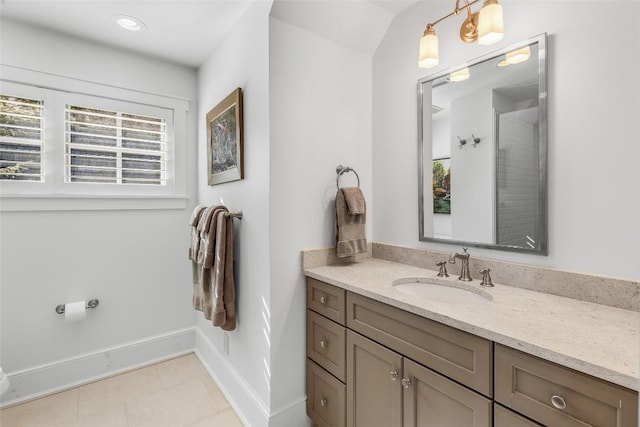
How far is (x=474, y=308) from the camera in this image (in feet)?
3.53

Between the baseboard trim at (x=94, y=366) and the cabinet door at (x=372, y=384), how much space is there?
5.63ft

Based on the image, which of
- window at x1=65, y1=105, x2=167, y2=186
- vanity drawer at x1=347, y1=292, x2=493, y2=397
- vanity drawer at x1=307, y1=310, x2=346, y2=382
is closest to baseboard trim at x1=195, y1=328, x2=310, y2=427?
vanity drawer at x1=307, y1=310, x2=346, y2=382

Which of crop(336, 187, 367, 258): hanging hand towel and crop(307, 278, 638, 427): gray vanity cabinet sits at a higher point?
crop(336, 187, 367, 258): hanging hand towel

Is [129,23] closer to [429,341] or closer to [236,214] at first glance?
[236,214]

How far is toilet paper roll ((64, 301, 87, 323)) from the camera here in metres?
2.03

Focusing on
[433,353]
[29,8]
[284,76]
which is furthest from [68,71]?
[433,353]

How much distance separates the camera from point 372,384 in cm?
131

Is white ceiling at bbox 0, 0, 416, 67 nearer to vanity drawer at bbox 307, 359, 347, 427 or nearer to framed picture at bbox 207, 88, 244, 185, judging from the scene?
framed picture at bbox 207, 88, 244, 185

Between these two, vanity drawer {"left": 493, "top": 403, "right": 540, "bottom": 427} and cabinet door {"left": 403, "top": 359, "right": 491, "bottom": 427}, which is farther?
cabinet door {"left": 403, "top": 359, "right": 491, "bottom": 427}

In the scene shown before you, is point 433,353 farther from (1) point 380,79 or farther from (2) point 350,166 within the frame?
(1) point 380,79

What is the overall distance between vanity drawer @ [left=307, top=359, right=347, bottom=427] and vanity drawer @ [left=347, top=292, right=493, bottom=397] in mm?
381

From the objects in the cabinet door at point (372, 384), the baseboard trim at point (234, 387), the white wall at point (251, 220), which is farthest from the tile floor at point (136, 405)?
the cabinet door at point (372, 384)

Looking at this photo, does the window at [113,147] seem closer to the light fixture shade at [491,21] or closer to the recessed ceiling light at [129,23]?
the recessed ceiling light at [129,23]

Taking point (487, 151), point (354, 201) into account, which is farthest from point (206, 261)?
point (487, 151)
